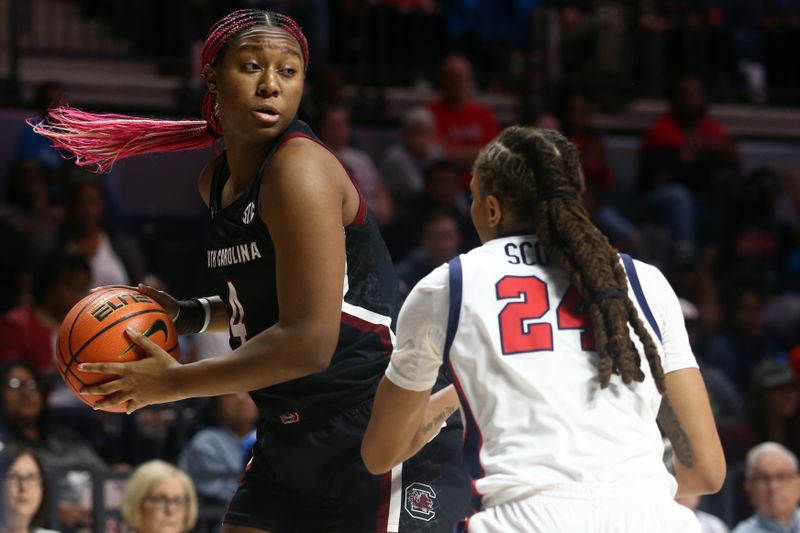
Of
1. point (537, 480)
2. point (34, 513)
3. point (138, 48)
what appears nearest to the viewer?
point (537, 480)

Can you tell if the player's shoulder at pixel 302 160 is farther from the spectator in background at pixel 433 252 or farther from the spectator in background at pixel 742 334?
the spectator in background at pixel 742 334

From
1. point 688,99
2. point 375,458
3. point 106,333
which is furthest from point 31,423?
point 688,99

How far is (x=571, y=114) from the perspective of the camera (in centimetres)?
961

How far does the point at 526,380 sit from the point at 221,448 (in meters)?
4.08

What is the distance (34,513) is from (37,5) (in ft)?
20.9

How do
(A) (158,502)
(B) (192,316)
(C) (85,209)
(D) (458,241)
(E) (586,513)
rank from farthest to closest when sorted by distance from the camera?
(D) (458,241) < (C) (85,209) < (A) (158,502) < (B) (192,316) < (E) (586,513)

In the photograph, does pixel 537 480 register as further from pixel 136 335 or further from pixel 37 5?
pixel 37 5

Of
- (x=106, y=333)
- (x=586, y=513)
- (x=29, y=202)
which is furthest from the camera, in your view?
(x=29, y=202)

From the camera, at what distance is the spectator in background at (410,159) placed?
29.3 ft

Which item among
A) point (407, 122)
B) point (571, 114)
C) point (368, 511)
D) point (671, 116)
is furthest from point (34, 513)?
point (671, 116)

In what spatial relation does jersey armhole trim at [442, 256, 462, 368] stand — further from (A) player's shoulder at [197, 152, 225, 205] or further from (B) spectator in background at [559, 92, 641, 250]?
(B) spectator in background at [559, 92, 641, 250]

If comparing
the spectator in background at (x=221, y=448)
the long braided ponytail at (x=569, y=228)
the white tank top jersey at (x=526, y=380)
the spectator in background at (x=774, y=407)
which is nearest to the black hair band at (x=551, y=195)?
the long braided ponytail at (x=569, y=228)

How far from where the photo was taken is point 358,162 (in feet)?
27.8

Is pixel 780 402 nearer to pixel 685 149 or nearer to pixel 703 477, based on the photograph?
pixel 685 149
